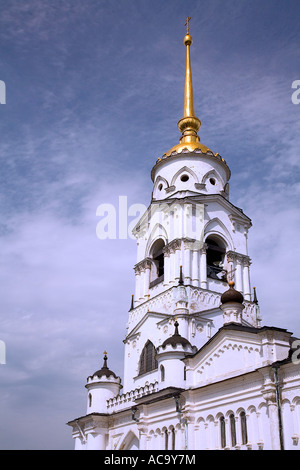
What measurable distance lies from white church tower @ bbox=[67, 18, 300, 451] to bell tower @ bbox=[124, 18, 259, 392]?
0.24 ft

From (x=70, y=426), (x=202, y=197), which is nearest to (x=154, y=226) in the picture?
(x=202, y=197)

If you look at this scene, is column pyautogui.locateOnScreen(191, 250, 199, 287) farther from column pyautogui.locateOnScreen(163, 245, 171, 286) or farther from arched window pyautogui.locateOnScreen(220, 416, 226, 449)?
arched window pyautogui.locateOnScreen(220, 416, 226, 449)

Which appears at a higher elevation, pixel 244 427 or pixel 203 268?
pixel 203 268

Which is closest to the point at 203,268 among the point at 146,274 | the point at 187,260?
the point at 187,260

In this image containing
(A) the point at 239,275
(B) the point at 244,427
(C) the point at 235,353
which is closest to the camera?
(B) the point at 244,427

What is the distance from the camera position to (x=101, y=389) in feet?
106

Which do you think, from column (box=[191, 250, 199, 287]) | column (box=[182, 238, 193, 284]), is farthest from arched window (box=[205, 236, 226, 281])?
column (box=[182, 238, 193, 284])

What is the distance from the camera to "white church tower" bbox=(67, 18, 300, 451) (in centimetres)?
2017

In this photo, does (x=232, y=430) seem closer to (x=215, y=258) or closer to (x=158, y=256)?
(x=215, y=258)

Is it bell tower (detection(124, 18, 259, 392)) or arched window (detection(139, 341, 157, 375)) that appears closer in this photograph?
bell tower (detection(124, 18, 259, 392))

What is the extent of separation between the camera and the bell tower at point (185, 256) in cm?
3191

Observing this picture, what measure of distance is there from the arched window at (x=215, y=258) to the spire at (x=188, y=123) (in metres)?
6.89

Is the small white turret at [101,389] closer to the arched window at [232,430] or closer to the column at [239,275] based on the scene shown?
the column at [239,275]

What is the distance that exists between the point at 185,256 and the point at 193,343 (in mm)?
5575
